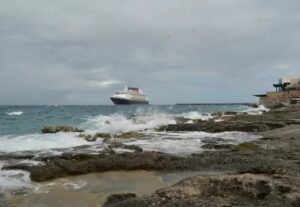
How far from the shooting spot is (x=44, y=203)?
9.06 m

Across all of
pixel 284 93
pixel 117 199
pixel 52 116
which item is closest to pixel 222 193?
pixel 117 199

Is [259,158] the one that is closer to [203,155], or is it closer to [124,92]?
[203,155]

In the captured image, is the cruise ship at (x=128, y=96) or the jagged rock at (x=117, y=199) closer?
the jagged rock at (x=117, y=199)

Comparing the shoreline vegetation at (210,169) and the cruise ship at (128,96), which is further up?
the cruise ship at (128,96)

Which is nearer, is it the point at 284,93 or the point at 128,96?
the point at 284,93

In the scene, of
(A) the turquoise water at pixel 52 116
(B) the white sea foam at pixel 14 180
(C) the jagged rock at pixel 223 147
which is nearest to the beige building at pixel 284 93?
(A) the turquoise water at pixel 52 116

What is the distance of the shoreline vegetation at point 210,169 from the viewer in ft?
22.4

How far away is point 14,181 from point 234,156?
6894 mm

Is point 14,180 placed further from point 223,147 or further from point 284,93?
point 284,93

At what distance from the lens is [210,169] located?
12.5 m

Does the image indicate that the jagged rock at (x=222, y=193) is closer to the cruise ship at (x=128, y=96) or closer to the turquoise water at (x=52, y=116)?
the turquoise water at (x=52, y=116)

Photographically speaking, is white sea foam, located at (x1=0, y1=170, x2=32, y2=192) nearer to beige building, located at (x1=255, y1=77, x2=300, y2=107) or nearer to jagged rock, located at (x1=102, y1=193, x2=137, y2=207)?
jagged rock, located at (x1=102, y1=193, x2=137, y2=207)

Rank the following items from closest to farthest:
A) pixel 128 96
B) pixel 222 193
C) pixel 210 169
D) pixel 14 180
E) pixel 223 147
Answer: pixel 222 193, pixel 14 180, pixel 210 169, pixel 223 147, pixel 128 96

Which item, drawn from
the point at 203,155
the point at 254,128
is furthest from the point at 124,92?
the point at 203,155
